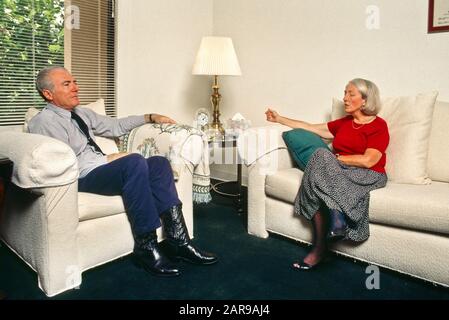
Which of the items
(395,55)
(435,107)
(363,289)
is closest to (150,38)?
(395,55)

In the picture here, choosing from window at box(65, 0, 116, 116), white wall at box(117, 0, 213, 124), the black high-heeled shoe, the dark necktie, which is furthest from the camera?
white wall at box(117, 0, 213, 124)

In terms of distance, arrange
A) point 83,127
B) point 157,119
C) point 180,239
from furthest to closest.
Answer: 1. point 157,119
2. point 83,127
3. point 180,239

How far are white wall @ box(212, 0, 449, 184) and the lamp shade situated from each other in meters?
0.49

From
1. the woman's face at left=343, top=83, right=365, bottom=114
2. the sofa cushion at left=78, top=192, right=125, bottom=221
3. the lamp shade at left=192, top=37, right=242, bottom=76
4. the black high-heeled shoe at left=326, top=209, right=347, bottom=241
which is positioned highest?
the lamp shade at left=192, top=37, right=242, bottom=76

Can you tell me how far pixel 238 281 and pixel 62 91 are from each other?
1.25m

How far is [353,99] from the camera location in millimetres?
2150

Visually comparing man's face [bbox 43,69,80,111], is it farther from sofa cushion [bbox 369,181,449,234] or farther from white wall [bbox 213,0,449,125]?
white wall [bbox 213,0,449,125]

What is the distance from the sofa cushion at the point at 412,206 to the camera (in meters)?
1.69

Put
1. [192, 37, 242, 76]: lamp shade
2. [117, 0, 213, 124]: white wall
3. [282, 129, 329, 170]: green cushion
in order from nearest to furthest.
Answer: [282, 129, 329, 170]: green cushion
[192, 37, 242, 76]: lamp shade
[117, 0, 213, 124]: white wall

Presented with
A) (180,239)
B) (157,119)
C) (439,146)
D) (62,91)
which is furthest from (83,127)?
(439,146)

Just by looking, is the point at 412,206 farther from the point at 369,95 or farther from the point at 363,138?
the point at 369,95

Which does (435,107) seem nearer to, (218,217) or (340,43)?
(340,43)

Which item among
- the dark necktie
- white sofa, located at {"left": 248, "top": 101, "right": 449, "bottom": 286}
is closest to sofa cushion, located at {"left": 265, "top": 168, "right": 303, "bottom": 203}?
white sofa, located at {"left": 248, "top": 101, "right": 449, "bottom": 286}

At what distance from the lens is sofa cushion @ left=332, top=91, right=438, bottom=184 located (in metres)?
2.12
